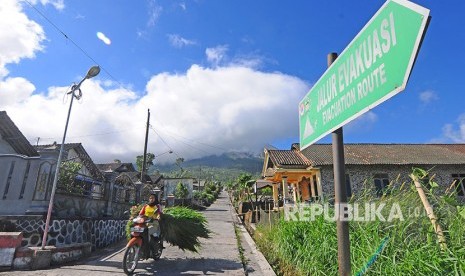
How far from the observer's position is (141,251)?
698cm

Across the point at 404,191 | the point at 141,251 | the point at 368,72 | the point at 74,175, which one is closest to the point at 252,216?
the point at 74,175

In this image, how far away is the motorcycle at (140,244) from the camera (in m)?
6.37

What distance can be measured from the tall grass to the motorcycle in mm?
3354

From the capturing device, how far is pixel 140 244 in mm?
6637

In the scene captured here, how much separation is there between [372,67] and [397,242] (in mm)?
2854

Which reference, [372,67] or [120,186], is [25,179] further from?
[372,67]

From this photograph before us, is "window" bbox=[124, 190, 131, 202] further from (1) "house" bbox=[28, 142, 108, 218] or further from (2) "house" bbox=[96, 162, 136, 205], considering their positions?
(1) "house" bbox=[28, 142, 108, 218]

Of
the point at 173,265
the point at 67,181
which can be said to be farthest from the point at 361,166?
the point at 67,181

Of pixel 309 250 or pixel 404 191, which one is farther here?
pixel 309 250

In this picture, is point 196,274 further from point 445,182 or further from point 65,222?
point 445,182

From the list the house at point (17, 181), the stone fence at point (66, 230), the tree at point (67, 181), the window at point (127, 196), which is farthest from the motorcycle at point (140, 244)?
the window at point (127, 196)

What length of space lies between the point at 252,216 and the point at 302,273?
1306 cm

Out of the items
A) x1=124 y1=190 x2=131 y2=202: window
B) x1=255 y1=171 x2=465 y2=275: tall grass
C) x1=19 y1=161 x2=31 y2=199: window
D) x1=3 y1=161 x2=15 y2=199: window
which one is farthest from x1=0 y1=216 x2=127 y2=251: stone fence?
x1=255 y1=171 x2=465 y2=275: tall grass

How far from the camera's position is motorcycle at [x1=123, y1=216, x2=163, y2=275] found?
6375 millimetres
